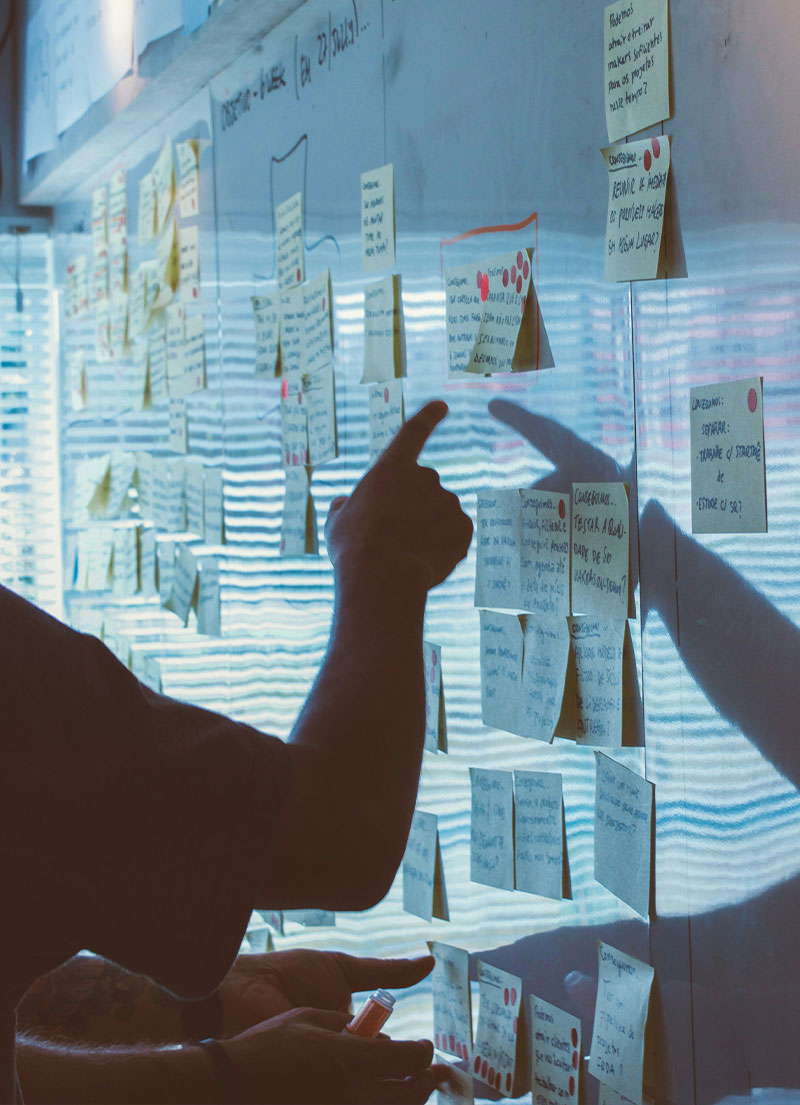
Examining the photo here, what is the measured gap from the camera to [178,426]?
1.95 meters

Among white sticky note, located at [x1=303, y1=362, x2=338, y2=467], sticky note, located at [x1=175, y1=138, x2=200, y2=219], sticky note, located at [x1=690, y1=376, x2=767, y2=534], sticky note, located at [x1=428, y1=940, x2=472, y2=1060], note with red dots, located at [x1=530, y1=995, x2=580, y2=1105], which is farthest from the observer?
sticky note, located at [x1=175, y1=138, x2=200, y2=219]

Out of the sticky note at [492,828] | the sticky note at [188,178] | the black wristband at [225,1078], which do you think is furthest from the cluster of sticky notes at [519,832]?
the sticky note at [188,178]

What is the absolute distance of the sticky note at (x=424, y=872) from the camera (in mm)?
1236

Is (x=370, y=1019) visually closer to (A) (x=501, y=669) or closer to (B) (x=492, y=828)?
(B) (x=492, y=828)

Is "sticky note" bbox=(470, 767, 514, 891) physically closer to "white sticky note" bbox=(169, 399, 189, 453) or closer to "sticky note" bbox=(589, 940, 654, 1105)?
"sticky note" bbox=(589, 940, 654, 1105)

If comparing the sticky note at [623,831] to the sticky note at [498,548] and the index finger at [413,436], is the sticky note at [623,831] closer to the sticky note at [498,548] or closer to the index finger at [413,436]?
the sticky note at [498,548]

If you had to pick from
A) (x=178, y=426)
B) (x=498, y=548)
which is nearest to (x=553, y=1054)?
(x=498, y=548)

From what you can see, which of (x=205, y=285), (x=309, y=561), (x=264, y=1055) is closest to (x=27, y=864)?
(x=264, y=1055)

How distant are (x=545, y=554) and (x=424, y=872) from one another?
0.41 meters

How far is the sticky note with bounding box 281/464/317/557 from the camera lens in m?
1.47

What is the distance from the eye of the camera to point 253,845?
75cm

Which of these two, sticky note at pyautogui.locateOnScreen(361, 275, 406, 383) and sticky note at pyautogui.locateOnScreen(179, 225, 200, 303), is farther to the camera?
sticky note at pyautogui.locateOnScreen(179, 225, 200, 303)

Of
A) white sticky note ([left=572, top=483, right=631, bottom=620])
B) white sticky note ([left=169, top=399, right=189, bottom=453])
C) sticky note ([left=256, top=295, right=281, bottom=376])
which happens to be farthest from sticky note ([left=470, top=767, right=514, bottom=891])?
white sticky note ([left=169, top=399, right=189, bottom=453])

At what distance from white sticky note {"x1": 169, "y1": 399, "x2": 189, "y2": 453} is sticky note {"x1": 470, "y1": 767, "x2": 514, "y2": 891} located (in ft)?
3.06
